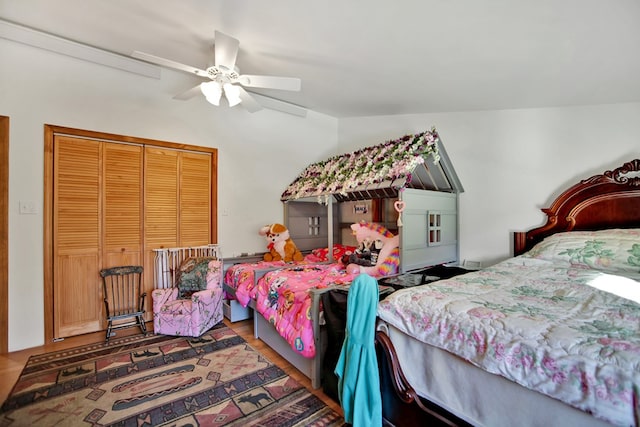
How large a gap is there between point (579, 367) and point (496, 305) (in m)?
0.48

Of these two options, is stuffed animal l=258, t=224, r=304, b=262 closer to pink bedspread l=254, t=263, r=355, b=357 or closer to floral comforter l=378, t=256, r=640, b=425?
pink bedspread l=254, t=263, r=355, b=357

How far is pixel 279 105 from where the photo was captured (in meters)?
4.16

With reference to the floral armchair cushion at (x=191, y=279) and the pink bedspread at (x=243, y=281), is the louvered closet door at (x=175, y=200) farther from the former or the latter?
the pink bedspread at (x=243, y=281)

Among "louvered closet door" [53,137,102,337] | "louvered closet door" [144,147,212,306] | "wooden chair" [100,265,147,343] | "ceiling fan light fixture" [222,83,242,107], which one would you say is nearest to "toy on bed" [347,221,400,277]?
"ceiling fan light fixture" [222,83,242,107]

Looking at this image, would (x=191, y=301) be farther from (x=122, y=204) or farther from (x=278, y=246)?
(x=122, y=204)

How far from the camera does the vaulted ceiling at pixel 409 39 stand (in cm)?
186

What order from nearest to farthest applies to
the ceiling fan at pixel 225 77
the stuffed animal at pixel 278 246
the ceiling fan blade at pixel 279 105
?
the ceiling fan at pixel 225 77
the stuffed animal at pixel 278 246
the ceiling fan blade at pixel 279 105

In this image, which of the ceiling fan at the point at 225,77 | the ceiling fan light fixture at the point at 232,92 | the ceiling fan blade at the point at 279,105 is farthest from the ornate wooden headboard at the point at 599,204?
the ceiling fan blade at the point at 279,105

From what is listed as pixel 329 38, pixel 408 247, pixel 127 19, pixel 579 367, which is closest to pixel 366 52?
pixel 329 38

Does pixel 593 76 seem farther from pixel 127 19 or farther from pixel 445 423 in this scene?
pixel 127 19

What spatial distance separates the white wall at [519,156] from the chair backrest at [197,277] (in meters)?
2.92

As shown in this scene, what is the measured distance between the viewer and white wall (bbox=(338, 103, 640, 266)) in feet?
8.74

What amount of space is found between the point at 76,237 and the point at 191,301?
1364 mm

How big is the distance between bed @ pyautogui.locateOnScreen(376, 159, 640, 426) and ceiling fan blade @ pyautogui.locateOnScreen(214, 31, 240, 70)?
217 centimetres
